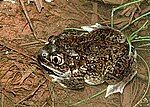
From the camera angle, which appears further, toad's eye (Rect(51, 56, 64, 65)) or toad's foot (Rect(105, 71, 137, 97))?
toad's foot (Rect(105, 71, 137, 97))

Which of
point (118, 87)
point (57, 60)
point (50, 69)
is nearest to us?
point (57, 60)

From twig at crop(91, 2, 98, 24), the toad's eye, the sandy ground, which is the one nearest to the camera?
the toad's eye

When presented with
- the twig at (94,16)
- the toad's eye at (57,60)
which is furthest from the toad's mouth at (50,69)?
the twig at (94,16)

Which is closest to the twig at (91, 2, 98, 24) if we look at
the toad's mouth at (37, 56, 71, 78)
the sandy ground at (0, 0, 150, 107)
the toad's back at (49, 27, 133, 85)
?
the sandy ground at (0, 0, 150, 107)

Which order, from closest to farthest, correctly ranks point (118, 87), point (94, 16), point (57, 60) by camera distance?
point (57, 60) → point (118, 87) → point (94, 16)

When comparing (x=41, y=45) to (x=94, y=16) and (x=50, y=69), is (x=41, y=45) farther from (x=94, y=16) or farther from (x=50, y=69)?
(x=94, y=16)

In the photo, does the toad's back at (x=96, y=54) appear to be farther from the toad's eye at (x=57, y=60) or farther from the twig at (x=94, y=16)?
the twig at (x=94, y=16)

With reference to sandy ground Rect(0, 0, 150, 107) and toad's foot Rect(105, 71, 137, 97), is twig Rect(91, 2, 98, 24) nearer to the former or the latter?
sandy ground Rect(0, 0, 150, 107)

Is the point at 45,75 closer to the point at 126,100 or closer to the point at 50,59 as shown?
the point at 50,59

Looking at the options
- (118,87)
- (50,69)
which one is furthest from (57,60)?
(118,87)

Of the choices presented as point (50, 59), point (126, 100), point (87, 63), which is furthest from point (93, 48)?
point (126, 100)

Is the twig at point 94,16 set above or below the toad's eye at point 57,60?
above
